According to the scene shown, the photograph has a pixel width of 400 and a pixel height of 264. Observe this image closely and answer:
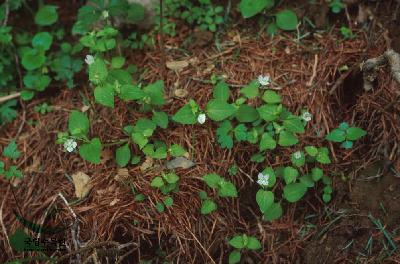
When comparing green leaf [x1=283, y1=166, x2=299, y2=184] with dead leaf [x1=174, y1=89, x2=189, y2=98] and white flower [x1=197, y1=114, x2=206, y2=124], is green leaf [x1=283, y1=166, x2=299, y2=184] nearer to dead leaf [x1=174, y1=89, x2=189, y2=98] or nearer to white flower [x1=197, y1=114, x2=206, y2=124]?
white flower [x1=197, y1=114, x2=206, y2=124]

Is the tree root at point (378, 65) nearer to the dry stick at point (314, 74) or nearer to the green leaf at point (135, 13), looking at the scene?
the dry stick at point (314, 74)

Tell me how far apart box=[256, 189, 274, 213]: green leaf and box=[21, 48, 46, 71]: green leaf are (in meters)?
1.62

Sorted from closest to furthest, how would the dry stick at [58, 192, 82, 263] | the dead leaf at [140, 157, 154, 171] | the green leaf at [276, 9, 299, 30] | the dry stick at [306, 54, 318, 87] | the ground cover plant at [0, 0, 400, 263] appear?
the dry stick at [58, 192, 82, 263], the ground cover plant at [0, 0, 400, 263], the dead leaf at [140, 157, 154, 171], the dry stick at [306, 54, 318, 87], the green leaf at [276, 9, 299, 30]

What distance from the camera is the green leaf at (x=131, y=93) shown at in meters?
2.56

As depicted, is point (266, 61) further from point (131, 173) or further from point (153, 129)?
point (131, 173)

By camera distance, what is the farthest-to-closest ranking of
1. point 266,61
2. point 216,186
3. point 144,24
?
point 144,24 < point 266,61 < point 216,186

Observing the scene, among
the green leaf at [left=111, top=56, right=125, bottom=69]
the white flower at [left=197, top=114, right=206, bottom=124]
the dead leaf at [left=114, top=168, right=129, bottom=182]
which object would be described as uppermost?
the green leaf at [left=111, top=56, right=125, bottom=69]

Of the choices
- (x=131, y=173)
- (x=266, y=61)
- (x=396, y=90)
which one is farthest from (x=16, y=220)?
(x=396, y=90)

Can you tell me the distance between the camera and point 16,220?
8.43ft

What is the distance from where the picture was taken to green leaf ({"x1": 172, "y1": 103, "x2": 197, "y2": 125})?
2.55 meters

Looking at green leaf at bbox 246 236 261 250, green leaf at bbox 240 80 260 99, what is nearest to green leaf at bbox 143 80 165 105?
green leaf at bbox 240 80 260 99

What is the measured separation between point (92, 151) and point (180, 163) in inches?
19.5

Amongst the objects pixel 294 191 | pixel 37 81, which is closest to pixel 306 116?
pixel 294 191

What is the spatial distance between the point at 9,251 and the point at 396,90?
2.34 meters
